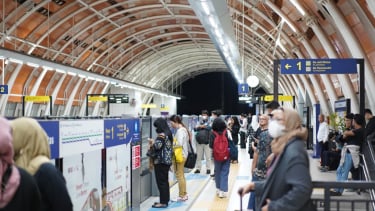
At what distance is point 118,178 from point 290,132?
3.71 meters

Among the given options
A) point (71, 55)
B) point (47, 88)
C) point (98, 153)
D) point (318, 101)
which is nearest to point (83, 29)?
point (71, 55)

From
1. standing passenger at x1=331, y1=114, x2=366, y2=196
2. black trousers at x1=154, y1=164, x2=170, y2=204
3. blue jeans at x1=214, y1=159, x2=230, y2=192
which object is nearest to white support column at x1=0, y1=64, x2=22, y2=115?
blue jeans at x1=214, y1=159, x2=230, y2=192

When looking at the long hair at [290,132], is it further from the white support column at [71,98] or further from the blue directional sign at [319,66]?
the white support column at [71,98]

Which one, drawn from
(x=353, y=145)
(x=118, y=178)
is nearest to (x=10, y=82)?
(x=353, y=145)

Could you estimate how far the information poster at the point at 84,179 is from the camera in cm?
516

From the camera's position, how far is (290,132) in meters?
3.64

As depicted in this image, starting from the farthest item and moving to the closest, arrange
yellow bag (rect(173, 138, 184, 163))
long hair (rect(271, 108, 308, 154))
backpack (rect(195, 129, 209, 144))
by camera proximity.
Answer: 1. backpack (rect(195, 129, 209, 144))
2. yellow bag (rect(173, 138, 184, 163))
3. long hair (rect(271, 108, 308, 154))

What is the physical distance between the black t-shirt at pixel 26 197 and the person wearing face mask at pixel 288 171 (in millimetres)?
1564

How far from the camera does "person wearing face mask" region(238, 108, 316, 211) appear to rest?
3383 mm

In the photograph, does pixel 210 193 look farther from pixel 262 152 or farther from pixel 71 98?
pixel 71 98

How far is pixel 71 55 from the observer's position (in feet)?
90.4

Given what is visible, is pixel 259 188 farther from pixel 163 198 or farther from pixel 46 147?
pixel 163 198

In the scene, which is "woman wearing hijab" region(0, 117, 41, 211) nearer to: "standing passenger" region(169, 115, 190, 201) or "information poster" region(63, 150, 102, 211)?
"information poster" region(63, 150, 102, 211)

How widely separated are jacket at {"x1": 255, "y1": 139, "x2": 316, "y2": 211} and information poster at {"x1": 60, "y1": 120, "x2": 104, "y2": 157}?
2.21m
